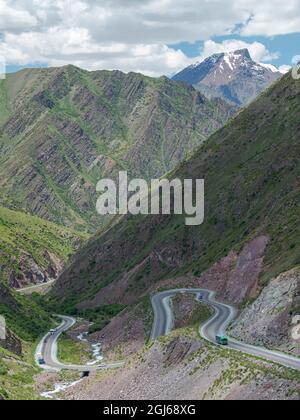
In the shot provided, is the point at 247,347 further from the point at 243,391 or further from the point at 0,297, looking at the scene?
the point at 0,297

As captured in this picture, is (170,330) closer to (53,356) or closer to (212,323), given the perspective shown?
(212,323)

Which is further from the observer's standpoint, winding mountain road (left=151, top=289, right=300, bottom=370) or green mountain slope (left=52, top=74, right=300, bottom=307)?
green mountain slope (left=52, top=74, right=300, bottom=307)

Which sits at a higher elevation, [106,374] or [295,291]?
[295,291]

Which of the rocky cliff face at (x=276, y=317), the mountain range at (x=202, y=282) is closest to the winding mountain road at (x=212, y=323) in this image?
the mountain range at (x=202, y=282)

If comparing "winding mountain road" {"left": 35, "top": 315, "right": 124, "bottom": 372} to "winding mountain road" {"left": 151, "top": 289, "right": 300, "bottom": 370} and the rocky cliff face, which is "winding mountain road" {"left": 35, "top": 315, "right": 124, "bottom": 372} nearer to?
"winding mountain road" {"left": 151, "top": 289, "right": 300, "bottom": 370}

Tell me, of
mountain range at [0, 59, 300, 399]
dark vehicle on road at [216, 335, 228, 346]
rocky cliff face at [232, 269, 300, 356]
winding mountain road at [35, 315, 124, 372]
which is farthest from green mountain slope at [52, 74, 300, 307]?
winding mountain road at [35, 315, 124, 372]

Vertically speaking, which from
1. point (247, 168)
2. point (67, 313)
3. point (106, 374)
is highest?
point (247, 168)
